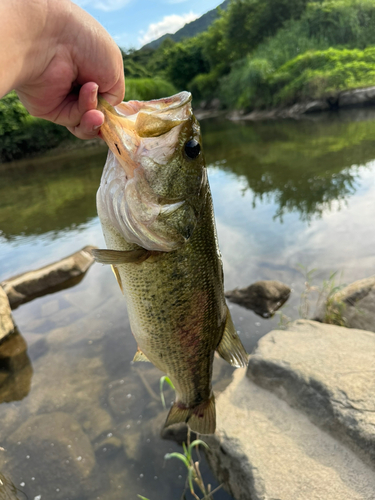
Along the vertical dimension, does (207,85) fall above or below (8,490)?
above

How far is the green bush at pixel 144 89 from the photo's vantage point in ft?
111

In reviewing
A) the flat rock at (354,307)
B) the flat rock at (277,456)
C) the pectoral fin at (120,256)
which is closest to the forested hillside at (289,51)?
the flat rock at (354,307)

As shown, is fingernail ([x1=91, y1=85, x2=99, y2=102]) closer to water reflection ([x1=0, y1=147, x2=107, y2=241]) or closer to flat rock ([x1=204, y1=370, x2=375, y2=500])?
flat rock ([x1=204, y1=370, x2=375, y2=500])

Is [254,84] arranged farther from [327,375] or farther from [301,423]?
[301,423]

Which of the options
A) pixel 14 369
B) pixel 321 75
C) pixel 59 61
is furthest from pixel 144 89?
pixel 59 61

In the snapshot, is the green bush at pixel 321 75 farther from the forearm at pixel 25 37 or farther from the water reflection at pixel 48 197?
the forearm at pixel 25 37

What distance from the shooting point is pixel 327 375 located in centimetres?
293

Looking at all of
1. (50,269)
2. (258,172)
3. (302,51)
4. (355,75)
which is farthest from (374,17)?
(50,269)

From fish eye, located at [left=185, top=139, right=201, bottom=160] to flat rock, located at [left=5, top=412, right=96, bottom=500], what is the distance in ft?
10.3

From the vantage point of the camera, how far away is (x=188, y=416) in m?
1.99

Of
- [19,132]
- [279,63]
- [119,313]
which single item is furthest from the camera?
[279,63]

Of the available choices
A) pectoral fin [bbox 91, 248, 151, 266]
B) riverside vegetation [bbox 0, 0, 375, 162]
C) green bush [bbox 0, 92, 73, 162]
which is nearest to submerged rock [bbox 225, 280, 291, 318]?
pectoral fin [bbox 91, 248, 151, 266]

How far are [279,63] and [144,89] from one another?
46.7 feet

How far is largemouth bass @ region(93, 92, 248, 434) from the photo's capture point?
1.40m
